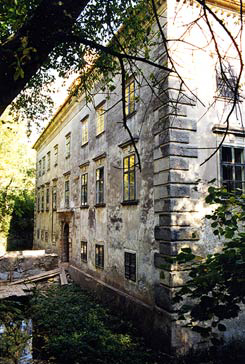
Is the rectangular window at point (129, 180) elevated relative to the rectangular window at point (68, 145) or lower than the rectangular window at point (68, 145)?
lower

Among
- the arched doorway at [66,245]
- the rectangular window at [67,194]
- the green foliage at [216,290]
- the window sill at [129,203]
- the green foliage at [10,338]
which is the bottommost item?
the arched doorway at [66,245]

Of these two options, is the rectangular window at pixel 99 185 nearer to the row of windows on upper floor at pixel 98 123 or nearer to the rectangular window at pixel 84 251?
the row of windows on upper floor at pixel 98 123

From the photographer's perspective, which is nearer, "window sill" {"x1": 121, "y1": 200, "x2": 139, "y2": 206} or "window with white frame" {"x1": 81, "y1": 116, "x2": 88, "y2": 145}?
"window sill" {"x1": 121, "y1": 200, "x2": 139, "y2": 206}

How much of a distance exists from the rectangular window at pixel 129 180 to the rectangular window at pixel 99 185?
2.23 m

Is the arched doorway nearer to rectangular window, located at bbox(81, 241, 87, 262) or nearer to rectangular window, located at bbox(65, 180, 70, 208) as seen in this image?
rectangular window, located at bbox(65, 180, 70, 208)

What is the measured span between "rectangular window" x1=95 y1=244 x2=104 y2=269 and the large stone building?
1.6 inches

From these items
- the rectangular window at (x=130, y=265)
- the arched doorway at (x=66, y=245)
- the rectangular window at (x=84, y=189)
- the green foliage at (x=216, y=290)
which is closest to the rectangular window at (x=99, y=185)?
the rectangular window at (x=84, y=189)

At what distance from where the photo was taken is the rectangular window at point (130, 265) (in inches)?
381

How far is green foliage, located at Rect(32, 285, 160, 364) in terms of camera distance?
729 cm

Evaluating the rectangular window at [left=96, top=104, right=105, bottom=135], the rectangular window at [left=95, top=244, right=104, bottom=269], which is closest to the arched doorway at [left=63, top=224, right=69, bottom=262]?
the rectangular window at [left=95, top=244, right=104, bottom=269]

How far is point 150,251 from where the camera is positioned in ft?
28.5

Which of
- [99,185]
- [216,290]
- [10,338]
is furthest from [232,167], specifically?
[10,338]

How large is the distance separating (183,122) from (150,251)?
3664mm

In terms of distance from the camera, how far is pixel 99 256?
12633mm
